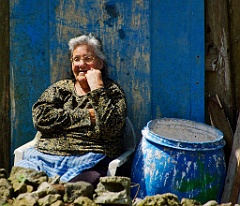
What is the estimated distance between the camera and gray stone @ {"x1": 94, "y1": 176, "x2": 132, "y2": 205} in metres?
5.22

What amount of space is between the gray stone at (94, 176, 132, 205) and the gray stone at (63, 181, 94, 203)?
0.08 m

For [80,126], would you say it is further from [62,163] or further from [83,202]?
[83,202]

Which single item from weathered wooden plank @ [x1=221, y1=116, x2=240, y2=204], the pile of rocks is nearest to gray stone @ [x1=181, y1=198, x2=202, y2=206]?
the pile of rocks

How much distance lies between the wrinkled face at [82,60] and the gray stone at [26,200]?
1.44 m

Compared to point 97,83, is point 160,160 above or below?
below

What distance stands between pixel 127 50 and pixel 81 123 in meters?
0.87

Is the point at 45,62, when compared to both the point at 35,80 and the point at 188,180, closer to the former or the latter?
the point at 35,80

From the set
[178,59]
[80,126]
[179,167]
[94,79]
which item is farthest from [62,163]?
[178,59]

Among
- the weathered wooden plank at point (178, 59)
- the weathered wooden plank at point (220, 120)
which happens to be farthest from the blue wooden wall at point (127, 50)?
the weathered wooden plank at point (220, 120)

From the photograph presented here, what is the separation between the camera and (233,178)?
636 cm

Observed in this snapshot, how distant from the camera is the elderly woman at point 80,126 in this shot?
6.11 m

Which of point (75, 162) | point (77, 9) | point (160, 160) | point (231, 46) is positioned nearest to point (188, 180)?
point (160, 160)

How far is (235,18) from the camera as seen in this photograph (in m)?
6.63

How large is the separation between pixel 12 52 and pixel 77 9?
2.35 feet
